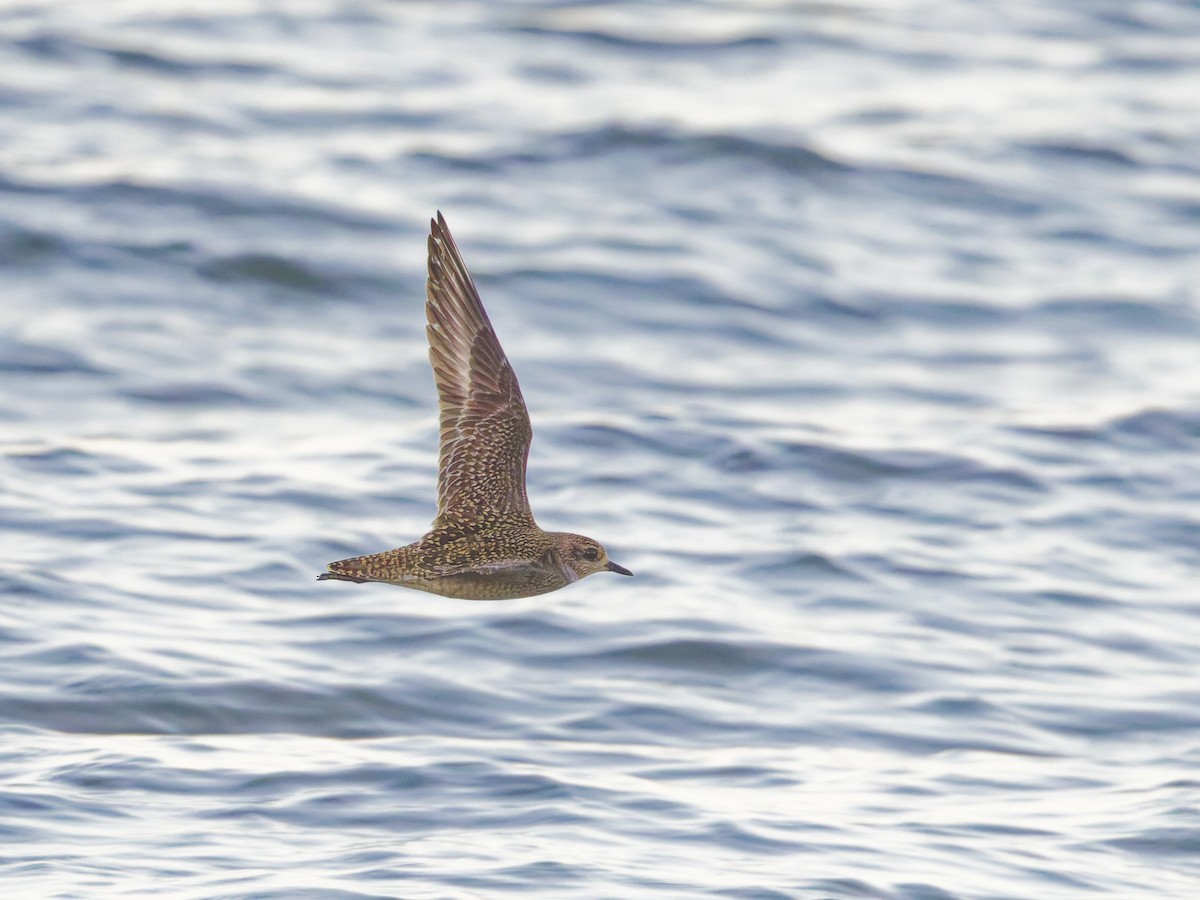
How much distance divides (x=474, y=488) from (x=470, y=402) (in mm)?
417

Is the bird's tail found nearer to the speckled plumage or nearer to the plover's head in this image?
the speckled plumage

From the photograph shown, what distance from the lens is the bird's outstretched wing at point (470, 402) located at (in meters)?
8.00

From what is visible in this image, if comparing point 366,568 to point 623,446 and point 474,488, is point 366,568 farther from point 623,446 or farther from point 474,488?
point 623,446

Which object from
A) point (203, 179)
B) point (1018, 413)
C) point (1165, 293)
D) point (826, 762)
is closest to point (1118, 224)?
point (1165, 293)

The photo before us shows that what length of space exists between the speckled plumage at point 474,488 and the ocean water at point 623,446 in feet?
5.15

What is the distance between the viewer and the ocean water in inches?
369

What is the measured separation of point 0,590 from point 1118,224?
41.2 feet

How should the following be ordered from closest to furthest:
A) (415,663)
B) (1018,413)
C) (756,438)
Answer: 1. (415,663)
2. (756,438)
3. (1018,413)

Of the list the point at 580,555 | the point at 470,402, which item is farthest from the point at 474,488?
the point at 580,555

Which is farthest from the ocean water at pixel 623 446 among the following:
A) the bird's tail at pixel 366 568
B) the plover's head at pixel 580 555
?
the bird's tail at pixel 366 568

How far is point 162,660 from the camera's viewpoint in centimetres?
1072

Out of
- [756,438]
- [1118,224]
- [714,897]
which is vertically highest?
[1118,224]

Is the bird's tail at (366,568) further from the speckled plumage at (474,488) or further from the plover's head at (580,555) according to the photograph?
the plover's head at (580,555)

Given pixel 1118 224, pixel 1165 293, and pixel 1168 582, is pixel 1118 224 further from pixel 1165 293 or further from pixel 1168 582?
pixel 1168 582
